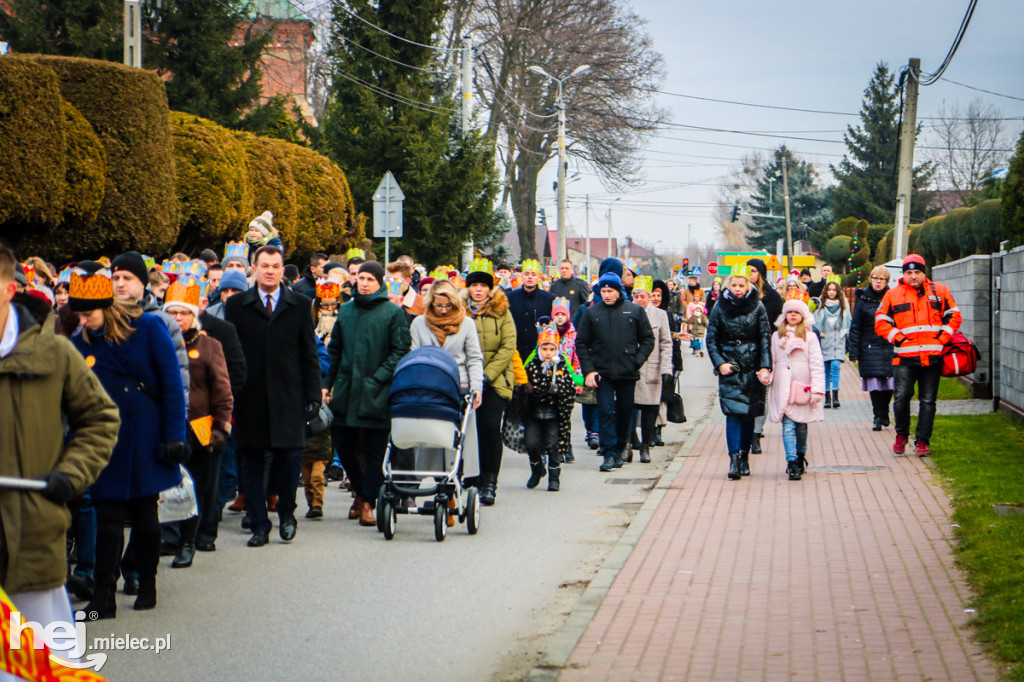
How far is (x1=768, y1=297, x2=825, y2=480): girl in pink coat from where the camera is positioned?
1247 centimetres

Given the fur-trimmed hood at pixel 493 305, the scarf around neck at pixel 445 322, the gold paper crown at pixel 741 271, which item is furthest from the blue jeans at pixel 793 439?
the scarf around neck at pixel 445 322

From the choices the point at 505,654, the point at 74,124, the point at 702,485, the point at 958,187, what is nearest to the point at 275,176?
the point at 74,124

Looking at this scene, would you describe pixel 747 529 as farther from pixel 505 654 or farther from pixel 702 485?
pixel 505 654

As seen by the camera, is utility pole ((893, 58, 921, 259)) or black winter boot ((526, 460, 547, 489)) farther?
utility pole ((893, 58, 921, 259))

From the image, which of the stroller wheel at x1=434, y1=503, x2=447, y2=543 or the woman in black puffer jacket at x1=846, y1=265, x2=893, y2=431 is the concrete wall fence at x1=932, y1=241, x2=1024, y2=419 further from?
the stroller wheel at x1=434, y1=503, x2=447, y2=543

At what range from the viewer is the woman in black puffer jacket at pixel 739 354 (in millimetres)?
12445

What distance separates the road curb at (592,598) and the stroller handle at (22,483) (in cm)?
245

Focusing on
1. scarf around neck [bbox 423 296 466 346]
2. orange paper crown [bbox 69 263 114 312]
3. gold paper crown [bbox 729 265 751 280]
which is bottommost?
scarf around neck [bbox 423 296 466 346]

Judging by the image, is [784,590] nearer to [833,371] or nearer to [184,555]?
[184,555]

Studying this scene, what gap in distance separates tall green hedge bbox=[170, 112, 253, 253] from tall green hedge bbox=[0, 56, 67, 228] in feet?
16.9

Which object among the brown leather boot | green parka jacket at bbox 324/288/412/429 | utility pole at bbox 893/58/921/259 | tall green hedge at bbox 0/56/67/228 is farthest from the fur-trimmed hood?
utility pole at bbox 893/58/921/259

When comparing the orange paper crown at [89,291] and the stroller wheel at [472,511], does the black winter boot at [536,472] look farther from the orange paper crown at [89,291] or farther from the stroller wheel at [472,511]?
the orange paper crown at [89,291]

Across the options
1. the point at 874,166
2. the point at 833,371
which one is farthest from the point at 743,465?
the point at 874,166

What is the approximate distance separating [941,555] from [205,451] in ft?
15.4
